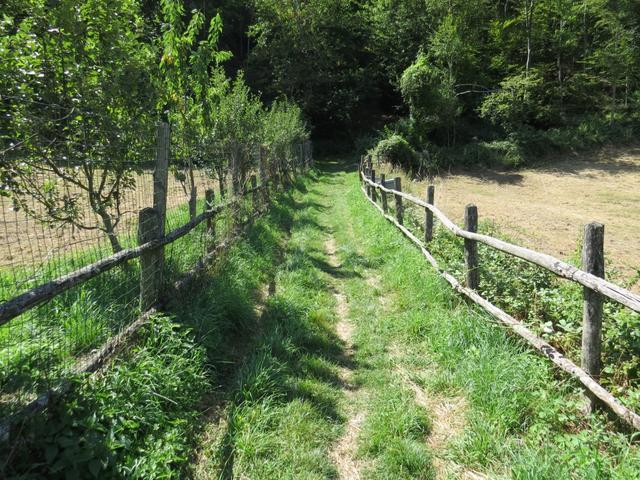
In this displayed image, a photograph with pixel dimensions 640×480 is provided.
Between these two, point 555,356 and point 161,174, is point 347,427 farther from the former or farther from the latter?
point 161,174

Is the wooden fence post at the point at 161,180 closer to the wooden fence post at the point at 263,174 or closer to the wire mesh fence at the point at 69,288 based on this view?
the wire mesh fence at the point at 69,288

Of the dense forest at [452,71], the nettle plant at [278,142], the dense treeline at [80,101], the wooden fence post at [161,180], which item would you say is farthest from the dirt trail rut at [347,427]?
the dense forest at [452,71]

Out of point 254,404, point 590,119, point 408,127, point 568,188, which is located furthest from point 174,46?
point 590,119

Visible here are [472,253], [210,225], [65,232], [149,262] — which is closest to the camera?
[149,262]

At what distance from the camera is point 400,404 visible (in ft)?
10.5

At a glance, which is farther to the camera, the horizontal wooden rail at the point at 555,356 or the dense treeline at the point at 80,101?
the dense treeline at the point at 80,101

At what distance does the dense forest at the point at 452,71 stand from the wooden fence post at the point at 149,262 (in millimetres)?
17136

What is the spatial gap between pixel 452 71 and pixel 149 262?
1059 inches

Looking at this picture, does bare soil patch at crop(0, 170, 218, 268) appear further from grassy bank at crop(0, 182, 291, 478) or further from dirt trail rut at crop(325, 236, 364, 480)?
dirt trail rut at crop(325, 236, 364, 480)

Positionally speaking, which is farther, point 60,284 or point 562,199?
point 562,199

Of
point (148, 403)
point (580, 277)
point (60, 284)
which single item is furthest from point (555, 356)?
point (60, 284)

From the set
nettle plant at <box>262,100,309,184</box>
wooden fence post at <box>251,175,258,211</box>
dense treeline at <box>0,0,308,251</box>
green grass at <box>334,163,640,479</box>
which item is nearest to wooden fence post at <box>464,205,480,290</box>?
green grass at <box>334,163,640,479</box>

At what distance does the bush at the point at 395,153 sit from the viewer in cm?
2102

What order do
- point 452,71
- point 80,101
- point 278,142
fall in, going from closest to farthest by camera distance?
point 80,101 < point 278,142 < point 452,71
